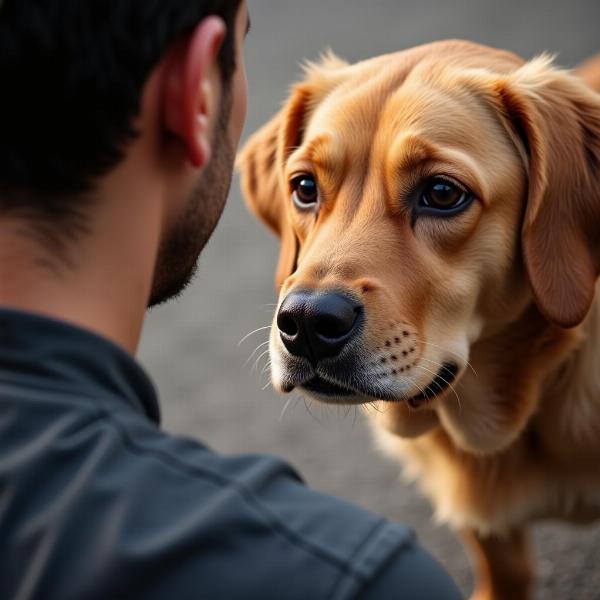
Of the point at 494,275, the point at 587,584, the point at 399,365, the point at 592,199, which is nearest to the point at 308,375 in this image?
the point at 399,365

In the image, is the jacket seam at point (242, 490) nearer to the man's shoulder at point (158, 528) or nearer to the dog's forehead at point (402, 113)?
the man's shoulder at point (158, 528)

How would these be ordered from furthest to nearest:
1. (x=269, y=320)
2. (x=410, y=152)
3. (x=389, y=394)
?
(x=269, y=320), (x=410, y=152), (x=389, y=394)

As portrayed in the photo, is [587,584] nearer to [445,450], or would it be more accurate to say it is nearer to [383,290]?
[445,450]

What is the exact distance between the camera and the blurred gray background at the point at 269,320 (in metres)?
4.41

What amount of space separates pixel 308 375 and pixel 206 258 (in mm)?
4983

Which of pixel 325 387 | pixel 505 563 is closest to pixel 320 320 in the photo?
pixel 325 387

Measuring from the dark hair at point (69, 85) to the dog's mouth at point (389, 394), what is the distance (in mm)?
1315

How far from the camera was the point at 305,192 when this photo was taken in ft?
10.6

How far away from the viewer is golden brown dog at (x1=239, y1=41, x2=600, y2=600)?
276 centimetres

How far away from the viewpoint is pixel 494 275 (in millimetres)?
2959

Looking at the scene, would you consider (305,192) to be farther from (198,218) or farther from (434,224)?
(198,218)

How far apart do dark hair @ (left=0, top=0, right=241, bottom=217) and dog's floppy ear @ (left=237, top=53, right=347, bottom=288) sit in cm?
172

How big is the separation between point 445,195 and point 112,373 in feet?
5.39

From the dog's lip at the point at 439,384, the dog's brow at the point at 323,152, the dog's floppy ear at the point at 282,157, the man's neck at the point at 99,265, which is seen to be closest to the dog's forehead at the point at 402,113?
the dog's brow at the point at 323,152
